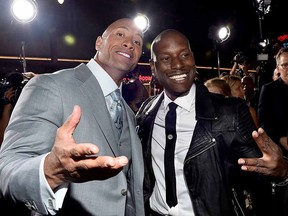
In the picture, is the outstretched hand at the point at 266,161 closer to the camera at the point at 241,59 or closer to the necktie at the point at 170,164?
the necktie at the point at 170,164

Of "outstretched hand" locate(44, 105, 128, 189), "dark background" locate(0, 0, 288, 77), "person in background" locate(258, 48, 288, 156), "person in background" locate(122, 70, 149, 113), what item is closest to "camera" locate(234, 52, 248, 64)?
"dark background" locate(0, 0, 288, 77)

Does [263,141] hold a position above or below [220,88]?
below

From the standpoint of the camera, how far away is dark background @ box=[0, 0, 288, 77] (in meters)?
8.45

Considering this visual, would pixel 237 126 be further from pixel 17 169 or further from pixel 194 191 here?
pixel 17 169

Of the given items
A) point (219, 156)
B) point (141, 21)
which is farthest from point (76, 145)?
point (141, 21)

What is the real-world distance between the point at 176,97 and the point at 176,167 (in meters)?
0.57

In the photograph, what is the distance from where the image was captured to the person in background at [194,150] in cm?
196

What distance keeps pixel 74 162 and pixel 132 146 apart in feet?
3.25

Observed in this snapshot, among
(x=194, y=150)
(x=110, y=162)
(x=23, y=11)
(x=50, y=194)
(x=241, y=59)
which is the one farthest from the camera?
(x=241, y=59)

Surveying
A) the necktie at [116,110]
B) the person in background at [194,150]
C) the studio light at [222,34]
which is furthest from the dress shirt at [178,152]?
the studio light at [222,34]

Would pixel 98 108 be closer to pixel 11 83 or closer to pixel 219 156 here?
pixel 219 156

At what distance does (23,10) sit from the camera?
4.31 meters

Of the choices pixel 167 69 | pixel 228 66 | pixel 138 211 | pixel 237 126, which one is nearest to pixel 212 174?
pixel 237 126

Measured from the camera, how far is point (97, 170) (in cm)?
102
